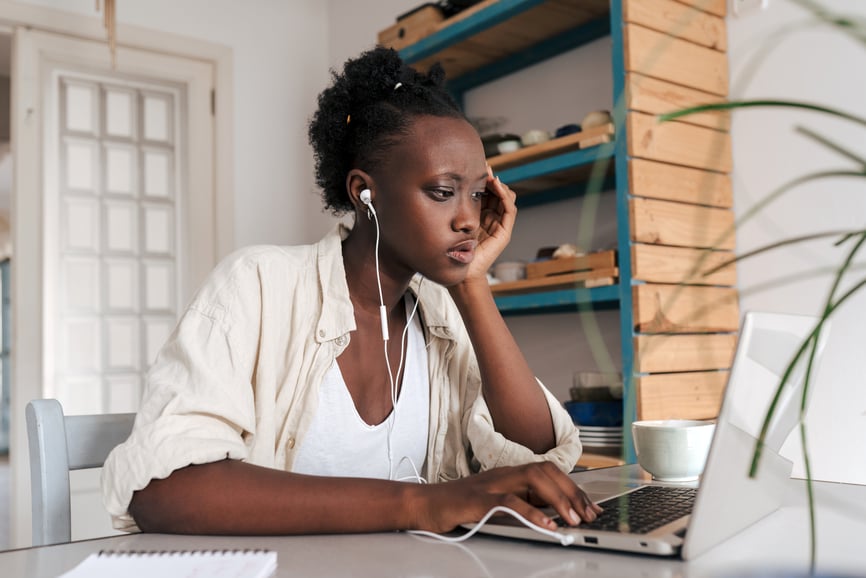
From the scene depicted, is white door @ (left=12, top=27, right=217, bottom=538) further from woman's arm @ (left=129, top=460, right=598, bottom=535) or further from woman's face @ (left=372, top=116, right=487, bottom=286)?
woman's arm @ (left=129, top=460, right=598, bottom=535)

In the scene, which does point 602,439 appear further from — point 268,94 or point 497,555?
point 268,94

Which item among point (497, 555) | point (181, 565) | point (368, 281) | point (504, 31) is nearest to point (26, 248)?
point (504, 31)

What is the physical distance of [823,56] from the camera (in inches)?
70.8

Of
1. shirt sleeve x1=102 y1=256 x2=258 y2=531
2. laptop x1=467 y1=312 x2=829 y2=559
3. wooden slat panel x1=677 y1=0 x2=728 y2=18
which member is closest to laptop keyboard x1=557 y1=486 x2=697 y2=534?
laptop x1=467 y1=312 x2=829 y2=559

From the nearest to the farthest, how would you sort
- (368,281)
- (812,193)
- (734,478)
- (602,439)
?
(734,478)
(368,281)
(812,193)
(602,439)

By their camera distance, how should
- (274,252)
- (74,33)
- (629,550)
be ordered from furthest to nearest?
(74,33) → (274,252) → (629,550)

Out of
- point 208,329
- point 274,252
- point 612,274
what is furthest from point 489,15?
point 208,329

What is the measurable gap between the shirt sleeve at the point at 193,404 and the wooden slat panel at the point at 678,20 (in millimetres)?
1261

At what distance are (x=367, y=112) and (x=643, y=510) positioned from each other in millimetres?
770

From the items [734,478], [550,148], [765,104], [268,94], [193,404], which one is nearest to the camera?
[765,104]

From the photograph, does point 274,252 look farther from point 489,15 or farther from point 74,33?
point 74,33

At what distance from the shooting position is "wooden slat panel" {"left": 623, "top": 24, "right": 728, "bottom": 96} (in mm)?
1803

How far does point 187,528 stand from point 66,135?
8.66ft

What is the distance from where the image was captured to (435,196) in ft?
3.82
